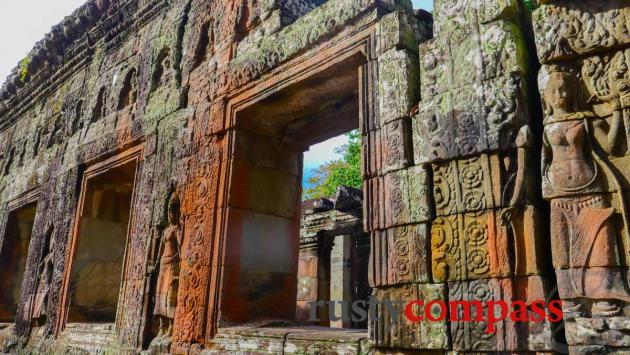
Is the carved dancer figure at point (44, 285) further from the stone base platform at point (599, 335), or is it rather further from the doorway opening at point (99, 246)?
the stone base platform at point (599, 335)

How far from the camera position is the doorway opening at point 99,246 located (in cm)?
651

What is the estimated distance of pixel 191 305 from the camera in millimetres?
4562

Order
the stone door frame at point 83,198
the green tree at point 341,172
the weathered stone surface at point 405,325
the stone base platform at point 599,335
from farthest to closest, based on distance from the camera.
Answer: the green tree at point 341,172, the stone door frame at point 83,198, the weathered stone surface at point 405,325, the stone base platform at point 599,335

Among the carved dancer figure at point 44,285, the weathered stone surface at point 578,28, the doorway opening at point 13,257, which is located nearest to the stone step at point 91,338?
the carved dancer figure at point 44,285

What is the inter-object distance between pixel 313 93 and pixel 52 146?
235 inches

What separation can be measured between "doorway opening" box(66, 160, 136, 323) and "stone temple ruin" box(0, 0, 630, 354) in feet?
0.09

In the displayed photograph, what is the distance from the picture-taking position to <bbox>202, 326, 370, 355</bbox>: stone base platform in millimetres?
3277

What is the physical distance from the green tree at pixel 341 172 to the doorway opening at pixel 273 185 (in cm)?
1227

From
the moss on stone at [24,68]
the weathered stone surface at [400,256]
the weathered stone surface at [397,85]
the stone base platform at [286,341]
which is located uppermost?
the moss on stone at [24,68]

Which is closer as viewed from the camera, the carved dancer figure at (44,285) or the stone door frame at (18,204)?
the carved dancer figure at (44,285)

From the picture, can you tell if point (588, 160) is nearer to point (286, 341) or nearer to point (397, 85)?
point (397, 85)

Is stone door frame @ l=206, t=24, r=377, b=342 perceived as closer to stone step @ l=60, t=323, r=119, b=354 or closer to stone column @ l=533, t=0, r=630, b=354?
stone column @ l=533, t=0, r=630, b=354

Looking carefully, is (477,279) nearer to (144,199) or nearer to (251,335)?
(251,335)

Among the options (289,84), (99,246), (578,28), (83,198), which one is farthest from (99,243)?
(578,28)
